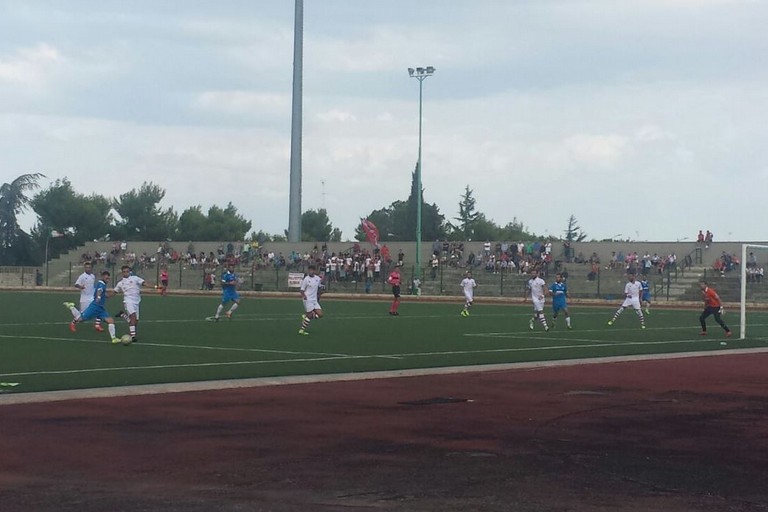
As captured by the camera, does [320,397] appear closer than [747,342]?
Yes

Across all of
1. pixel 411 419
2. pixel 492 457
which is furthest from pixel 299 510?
pixel 411 419

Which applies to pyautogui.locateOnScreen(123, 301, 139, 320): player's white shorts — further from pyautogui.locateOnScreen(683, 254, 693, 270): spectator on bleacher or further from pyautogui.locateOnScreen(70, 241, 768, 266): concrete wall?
pyautogui.locateOnScreen(683, 254, 693, 270): spectator on bleacher

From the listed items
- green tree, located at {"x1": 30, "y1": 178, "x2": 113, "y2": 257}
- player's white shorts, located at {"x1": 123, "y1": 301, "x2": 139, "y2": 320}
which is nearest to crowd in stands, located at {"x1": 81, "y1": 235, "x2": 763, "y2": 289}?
green tree, located at {"x1": 30, "y1": 178, "x2": 113, "y2": 257}

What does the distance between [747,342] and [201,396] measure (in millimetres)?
18565

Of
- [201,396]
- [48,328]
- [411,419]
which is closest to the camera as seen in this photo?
[411,419]

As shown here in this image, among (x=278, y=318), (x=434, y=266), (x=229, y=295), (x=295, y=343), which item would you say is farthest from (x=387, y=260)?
(x=295, y=343)

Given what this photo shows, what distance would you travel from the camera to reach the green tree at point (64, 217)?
356 ft

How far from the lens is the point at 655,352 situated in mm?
26297

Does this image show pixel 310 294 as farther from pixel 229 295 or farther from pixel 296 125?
pixel 296 125

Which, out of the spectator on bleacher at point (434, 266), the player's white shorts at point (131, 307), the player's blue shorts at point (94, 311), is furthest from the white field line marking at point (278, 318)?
the spectator on bleacher at point (434, 266)

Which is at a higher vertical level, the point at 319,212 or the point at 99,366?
the point at 319,212

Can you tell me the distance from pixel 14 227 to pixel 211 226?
80.6ft

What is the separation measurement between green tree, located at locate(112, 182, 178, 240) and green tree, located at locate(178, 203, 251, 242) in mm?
3372

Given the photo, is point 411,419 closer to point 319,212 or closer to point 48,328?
point 48,328
